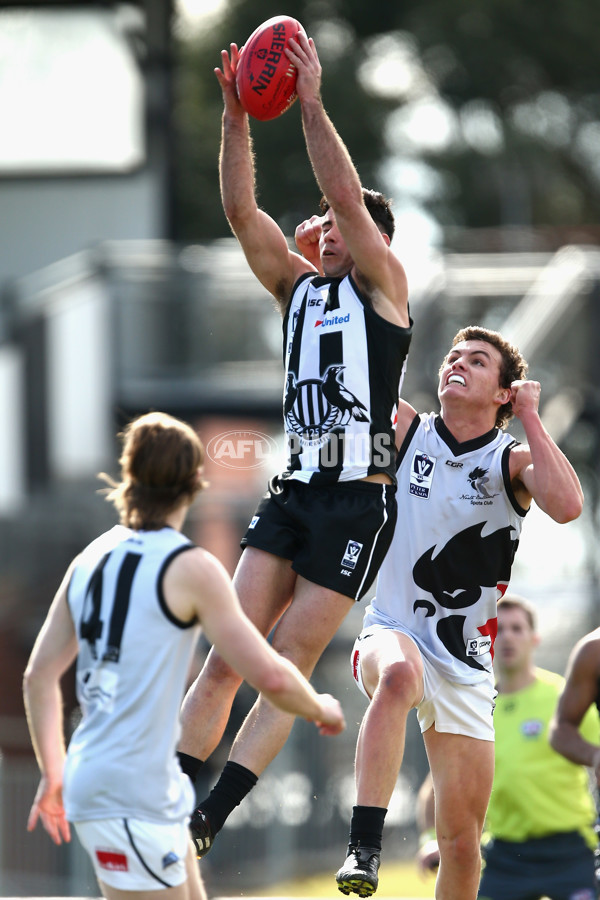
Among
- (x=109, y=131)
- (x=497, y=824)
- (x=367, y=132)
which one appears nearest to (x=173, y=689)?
(x=497, y=824)

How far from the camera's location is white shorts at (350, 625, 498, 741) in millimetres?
5219

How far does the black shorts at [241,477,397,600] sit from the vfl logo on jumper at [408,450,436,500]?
0.38 meters

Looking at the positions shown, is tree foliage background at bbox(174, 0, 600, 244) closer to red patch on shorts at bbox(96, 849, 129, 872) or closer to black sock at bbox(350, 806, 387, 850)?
black sock at bbox(350, 806, 387, 850)

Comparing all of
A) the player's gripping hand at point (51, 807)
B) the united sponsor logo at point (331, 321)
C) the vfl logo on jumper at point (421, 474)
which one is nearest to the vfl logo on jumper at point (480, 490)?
the vfl logo on jumper at point (421, 474)

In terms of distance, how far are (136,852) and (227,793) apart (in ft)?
3.84

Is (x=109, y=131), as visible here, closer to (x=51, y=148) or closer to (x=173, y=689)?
(x=51, y=148)

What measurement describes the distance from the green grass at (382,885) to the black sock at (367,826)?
637 cm

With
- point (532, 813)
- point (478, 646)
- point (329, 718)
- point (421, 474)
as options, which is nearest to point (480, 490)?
point (421, 474)

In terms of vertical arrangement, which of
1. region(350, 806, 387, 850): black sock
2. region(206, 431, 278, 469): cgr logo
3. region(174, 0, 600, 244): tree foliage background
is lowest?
region(350, 806, 387, 850): black sock

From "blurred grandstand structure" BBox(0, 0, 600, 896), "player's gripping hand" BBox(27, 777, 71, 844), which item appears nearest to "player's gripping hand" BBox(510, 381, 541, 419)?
"player's gripping hand" BBox(27, 777, 71, 844)

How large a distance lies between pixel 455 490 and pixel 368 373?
733 millimetres

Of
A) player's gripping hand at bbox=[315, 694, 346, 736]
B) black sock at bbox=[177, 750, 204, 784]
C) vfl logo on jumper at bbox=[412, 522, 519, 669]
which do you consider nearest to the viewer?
player's gripping hand at bbox=[315, 694, 346, 736]

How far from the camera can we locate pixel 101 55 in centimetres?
1864

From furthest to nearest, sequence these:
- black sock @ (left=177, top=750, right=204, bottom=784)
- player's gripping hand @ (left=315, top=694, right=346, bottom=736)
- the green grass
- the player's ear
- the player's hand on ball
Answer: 1. the green grass
2. the player's ear
3. the player's hand on ball
4. black sock @ (left=177, top=750, right=204, bottom=784)
5. player's gripping hand @ (left=315, top=694, right=346, bottom=736)
